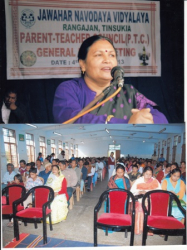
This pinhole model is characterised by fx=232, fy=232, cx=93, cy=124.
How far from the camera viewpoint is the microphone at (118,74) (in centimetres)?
318

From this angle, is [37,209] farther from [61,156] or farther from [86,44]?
Answer: [86,44]

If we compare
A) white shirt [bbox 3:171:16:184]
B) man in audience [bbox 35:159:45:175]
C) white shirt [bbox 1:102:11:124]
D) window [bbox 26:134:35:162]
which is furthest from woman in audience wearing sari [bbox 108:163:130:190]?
white shirt [bbox 1:102:11:124]

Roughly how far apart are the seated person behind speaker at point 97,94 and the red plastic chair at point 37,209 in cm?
97

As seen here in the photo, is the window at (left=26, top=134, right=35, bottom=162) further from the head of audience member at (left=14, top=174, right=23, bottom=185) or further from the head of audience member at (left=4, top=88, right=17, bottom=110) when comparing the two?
the head of audience member at (left=4, top=88, right=17, bottom=110)

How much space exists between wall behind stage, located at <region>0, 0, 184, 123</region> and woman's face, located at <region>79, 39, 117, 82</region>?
0.32 meters

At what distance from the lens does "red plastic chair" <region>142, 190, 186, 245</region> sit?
2803mm

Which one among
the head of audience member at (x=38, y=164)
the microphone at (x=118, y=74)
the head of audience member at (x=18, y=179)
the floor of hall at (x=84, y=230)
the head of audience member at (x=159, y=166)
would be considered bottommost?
the floor of hall at (x=84, y=230)

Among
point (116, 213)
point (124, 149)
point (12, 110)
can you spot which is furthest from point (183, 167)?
point (12, 110)

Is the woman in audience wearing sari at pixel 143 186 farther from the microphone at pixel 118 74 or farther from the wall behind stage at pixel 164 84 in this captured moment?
the microphone at pixel 118 74

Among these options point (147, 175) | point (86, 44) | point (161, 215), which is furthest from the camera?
point (86, 44)

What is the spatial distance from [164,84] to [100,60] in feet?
3.10

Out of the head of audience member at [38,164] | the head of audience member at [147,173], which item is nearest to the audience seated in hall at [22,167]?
the head of audience member at [38,164]

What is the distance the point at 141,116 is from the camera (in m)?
3.17

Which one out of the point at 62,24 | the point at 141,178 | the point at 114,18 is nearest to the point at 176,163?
the point at 141,178
